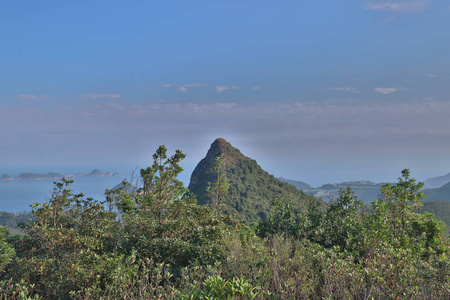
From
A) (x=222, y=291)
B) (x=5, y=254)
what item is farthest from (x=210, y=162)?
(x=222, y=291)

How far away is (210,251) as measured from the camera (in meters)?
5.38

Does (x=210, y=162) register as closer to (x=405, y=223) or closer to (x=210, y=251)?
(x=405, y=223)

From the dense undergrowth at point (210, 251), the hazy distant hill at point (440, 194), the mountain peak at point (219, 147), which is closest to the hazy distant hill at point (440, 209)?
the mountain peak at point (219, 147)

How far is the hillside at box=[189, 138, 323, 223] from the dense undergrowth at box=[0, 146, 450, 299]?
54.5 m

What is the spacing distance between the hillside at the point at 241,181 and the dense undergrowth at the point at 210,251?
54.5 metres

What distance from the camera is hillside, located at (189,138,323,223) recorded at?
219ft

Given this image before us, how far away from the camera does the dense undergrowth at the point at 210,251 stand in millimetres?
3953

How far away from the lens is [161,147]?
7285 millimetres

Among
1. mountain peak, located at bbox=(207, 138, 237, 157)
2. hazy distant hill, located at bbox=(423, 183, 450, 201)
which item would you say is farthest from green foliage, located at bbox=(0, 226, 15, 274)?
hazy distant hill, located at bbox=(423, 183, 450, 201)

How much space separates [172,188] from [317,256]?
3.92 metres

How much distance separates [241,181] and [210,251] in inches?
2796

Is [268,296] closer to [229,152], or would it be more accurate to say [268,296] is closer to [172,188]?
[172,188]

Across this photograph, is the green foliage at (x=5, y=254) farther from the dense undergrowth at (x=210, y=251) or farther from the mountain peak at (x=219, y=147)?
the mountain peak at (x=219, y=147)

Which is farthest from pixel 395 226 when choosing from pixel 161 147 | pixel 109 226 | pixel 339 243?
pixel 109 226
